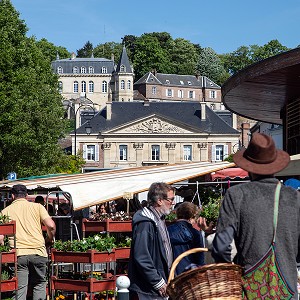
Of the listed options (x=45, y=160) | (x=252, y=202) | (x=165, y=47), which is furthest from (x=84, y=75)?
(x=252, y=202)

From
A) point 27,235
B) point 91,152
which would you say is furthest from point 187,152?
point 27,235

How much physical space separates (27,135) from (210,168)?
78.4ft

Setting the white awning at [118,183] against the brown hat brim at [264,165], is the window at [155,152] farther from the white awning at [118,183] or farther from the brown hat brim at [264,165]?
the brown hat brim at [264,165]

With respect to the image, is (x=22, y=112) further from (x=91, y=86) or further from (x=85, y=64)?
(x=91, y=86)

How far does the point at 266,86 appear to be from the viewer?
742 inches

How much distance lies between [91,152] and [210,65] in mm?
81508

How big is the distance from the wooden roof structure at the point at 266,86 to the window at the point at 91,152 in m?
85.8

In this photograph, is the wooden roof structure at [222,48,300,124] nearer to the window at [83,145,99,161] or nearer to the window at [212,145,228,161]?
the window at [83,145,99,161]

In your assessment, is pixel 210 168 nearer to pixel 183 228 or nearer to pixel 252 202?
pixel 183 228

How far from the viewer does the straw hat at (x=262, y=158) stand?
6.04 meters

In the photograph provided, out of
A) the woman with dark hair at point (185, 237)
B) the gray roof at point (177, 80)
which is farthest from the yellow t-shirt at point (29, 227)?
the gray roof at point (177, 80)

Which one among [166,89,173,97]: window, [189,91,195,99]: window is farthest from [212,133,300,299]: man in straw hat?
[189,91,195,99]: window

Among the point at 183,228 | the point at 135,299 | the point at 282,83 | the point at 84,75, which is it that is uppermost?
the point at 84,75

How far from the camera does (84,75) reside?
18488 centimetres
